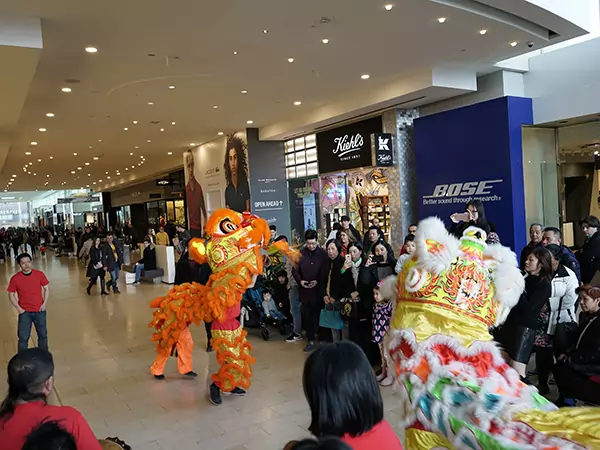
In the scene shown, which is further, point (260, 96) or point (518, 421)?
point (260, 96)

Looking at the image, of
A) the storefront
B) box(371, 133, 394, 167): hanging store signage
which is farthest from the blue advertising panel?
the storefront

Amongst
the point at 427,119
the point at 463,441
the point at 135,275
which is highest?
the point at 427,119

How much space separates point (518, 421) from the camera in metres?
1.62

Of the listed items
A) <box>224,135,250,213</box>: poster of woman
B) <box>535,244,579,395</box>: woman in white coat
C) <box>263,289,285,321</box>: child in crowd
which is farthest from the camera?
<box>224,135,250,213</box>: poster of woman

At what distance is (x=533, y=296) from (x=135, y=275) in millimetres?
11662

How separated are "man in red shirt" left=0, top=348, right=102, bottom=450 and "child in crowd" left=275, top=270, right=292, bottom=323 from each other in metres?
5.18

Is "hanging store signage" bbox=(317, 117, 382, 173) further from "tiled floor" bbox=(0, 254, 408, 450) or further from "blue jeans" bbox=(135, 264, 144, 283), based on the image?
"tiled floor" bbox=(0, 254, 408, 450)

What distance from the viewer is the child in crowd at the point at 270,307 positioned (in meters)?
7.32

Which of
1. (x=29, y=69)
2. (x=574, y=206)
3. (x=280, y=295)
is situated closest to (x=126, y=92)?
(x=29, y=69)

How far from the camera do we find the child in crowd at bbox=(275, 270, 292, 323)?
735 centimetres

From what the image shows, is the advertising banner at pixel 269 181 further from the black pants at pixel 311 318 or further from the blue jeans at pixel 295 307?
the black pants at pixel 311 318

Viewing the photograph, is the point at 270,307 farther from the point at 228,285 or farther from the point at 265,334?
the point at 228,285

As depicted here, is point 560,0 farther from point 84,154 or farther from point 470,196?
point 84,154

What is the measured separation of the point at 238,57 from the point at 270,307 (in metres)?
3.93
